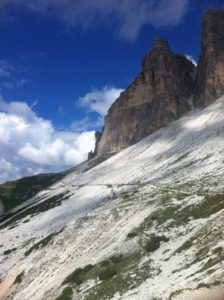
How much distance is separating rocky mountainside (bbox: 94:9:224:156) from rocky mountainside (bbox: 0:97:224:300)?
88.5m

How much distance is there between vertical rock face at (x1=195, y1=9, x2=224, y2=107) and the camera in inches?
6048

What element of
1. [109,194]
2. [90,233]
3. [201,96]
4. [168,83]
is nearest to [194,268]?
[90,233]

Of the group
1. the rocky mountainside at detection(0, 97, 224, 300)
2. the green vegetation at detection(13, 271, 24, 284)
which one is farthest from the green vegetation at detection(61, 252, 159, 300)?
the green vegetation at detection(13, 271, 24, 284)

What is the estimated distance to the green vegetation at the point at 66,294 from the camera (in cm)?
3359

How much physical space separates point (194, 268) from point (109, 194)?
51624 mm

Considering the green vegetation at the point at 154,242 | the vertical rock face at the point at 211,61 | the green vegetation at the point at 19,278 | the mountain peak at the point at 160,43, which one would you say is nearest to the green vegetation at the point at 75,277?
the green vegetation at the point at 154,242

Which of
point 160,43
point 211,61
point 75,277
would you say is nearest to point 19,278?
point 75,277

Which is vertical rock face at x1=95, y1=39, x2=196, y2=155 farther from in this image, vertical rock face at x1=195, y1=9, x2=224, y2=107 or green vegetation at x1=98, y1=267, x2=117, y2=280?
green vegetation at x1=98, y1=267, x2=117, y2=280

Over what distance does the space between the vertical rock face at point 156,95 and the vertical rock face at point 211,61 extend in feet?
31.8

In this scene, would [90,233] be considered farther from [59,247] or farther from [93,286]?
[93,286]

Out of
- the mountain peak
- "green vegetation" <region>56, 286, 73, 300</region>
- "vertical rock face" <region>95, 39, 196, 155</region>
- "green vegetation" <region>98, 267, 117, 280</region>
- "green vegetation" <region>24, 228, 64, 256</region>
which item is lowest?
"green vegetation" <region>56, 286, 73, 300</region>

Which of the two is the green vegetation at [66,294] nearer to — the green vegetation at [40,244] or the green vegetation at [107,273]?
the green vegetation at [107,273]

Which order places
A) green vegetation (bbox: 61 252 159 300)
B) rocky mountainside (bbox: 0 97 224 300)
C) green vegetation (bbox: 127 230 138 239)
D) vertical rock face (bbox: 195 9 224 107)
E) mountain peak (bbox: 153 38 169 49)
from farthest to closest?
mountain peak (bbox: 153 38 169 49) < vertical rock face (bbox: 195 9 224 107) < green vegetation (bbox: 127 230 138 239) < green vegetation (bbox: 61 252 159 300) < rocky mountainside (bbox: 0 97 224 300)

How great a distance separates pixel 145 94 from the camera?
614ft
